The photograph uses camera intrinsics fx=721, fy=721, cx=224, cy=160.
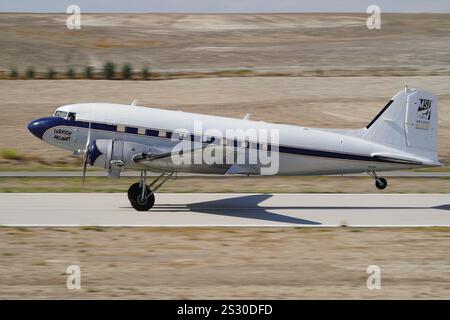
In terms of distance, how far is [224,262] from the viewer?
18.8m

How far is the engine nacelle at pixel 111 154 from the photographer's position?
2528 centimetres

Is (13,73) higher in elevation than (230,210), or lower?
higher

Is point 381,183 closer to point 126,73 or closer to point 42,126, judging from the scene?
point 42,126

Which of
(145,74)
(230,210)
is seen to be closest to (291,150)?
(230,210)

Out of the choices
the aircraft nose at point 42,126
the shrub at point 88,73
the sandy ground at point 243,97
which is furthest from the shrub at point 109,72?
the aircraft nose at point 42,126

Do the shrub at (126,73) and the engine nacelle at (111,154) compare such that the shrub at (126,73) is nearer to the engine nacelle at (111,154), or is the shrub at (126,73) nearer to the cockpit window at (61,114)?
the cockpit window at (61,114)

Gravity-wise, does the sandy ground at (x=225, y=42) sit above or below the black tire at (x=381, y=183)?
above

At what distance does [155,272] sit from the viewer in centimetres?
1750

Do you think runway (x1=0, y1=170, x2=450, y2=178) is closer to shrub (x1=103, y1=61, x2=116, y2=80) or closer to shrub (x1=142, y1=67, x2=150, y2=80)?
shrub (x1=103, y1=61, x2=116, y2=80)

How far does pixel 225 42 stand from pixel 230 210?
68.6 meters

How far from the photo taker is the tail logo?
26.9 meters

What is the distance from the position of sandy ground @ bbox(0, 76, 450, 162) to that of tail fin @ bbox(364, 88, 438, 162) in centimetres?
2179

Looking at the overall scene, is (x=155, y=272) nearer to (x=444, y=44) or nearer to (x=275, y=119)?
(x=275, y=119)

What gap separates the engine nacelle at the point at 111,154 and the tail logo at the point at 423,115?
410 inches
